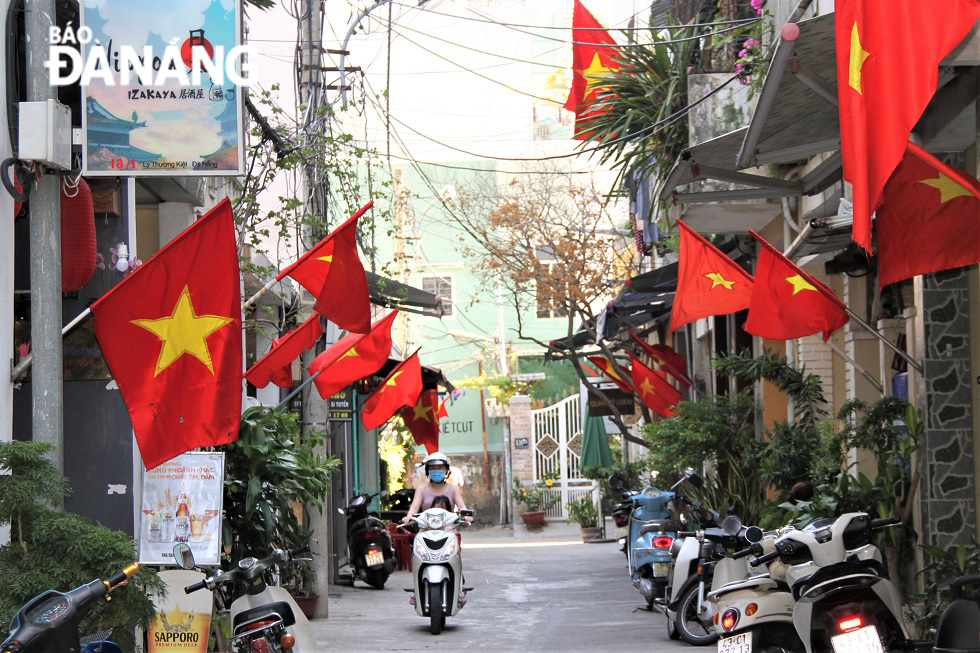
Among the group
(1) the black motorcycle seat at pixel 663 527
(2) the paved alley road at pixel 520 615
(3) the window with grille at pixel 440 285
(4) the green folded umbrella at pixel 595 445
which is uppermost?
(3) the window with grille at pixel 440 285

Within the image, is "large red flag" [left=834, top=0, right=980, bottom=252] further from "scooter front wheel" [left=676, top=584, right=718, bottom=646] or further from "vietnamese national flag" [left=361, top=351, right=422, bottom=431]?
"vietnamese national flag" [left=361, top=351, right=422, bottom=431]

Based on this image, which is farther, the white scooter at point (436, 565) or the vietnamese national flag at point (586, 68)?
the vietnamese national flag at point (586, 68)

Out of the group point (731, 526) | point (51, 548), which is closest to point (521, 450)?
point (731, 526)

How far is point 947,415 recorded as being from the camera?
8969 millimetres

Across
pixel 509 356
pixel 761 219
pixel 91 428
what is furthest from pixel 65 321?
pixel 509 356

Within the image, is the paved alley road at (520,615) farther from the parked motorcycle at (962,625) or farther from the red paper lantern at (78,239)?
the parked motorcycle at (962,625)

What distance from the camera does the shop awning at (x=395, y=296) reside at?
1627 cm

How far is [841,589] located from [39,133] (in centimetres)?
480

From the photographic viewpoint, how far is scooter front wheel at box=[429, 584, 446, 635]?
1198 centimetres

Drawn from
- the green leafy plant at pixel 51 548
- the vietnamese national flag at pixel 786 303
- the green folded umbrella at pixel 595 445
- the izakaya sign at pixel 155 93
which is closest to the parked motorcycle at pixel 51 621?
the green leafy plant at pixel 51 548

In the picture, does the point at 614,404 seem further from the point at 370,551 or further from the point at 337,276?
the point at 337,276

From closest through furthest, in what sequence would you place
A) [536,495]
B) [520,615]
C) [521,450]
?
[520,615]
[536,495]
[521,450]

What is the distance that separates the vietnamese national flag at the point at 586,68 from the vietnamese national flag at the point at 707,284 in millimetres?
4501

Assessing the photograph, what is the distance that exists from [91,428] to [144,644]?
170 centimetres
